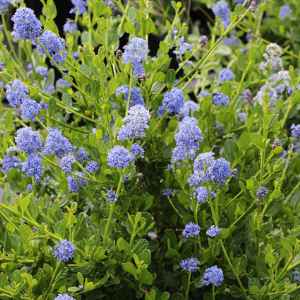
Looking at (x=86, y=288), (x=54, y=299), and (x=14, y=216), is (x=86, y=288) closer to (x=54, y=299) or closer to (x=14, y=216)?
(x=54, y=299)

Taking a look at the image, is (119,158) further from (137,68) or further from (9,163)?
(9,163)

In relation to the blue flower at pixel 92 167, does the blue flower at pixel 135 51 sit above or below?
above

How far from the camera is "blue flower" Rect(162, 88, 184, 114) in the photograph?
2.01m

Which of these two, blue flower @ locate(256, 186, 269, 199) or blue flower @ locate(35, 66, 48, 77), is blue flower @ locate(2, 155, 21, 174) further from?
blue flower @ locate(256, 186, 269, 199)

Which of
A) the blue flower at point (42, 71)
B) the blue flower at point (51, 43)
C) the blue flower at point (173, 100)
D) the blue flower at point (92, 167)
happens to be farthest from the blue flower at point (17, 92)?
the blue flower at point (42, 71)

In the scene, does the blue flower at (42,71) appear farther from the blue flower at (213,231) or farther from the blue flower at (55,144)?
the blue flower at (213,231)

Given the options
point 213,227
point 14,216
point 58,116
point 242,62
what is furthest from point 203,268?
point 242,62

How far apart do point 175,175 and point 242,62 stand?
82 cm

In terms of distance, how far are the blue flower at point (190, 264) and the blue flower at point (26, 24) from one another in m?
0.77

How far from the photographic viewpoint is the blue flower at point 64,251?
175 cm

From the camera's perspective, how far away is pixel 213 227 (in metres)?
1.88

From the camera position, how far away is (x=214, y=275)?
1.87 meters

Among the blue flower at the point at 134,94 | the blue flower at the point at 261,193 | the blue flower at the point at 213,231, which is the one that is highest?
the blue flower at the point at 134,94

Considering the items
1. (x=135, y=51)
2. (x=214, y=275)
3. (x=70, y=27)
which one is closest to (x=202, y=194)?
(x=214, y=275)
